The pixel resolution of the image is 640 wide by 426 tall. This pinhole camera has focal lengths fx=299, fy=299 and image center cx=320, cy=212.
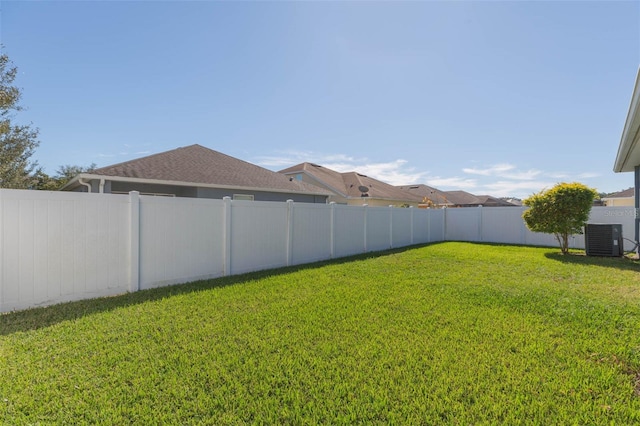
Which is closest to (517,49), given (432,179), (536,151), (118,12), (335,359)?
(536,151)

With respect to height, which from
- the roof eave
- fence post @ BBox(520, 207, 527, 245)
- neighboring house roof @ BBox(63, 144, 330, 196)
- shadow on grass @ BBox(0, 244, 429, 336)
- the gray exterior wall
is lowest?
shadow on grass @ BBox(0, 244, 429, 336)

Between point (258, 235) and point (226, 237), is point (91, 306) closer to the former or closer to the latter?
point (226, 237)

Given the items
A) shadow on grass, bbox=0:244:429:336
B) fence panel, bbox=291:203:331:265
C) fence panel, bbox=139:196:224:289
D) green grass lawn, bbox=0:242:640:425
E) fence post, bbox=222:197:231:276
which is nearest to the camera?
green grass lawn, bbox=0:242:640:425

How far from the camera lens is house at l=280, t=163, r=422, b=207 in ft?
72.1

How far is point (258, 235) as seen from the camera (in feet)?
23.9

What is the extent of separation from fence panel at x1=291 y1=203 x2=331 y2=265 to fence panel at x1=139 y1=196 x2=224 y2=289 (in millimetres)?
2236

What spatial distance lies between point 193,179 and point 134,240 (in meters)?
6.81


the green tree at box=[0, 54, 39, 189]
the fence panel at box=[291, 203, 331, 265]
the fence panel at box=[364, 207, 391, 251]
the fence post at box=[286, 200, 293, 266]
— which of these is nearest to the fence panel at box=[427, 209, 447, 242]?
the fence panel at box=[364, 207, 391, 251]

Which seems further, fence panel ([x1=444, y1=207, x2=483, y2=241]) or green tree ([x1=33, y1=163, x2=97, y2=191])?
green tree ([x1=33, y1=163, x2=97, y2=191])

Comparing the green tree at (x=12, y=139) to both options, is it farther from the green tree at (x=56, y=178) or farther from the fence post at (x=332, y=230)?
the fence post at (x=332, y=230)

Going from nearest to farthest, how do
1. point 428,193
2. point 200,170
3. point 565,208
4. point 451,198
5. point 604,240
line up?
point 604,240 < point 565,208 < point 200,170 < point 428,193 < point 451,198

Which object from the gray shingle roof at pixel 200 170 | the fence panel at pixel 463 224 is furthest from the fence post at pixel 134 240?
the fence panel at pixel 463 224

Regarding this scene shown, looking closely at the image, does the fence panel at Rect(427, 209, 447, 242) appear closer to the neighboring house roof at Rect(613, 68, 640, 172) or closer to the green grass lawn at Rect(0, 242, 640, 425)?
the neighboring house roof at Rect(613, 68, 640, 172)

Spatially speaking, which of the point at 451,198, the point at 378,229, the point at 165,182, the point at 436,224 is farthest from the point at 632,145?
the point at 451,198
